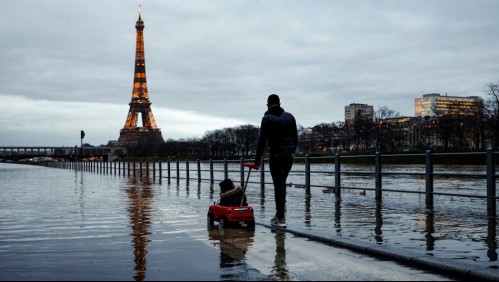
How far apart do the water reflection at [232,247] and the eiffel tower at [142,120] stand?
14285 cm

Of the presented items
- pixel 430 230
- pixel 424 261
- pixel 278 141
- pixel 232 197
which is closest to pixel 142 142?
pixel 232 197

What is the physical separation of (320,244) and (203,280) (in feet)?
8.00

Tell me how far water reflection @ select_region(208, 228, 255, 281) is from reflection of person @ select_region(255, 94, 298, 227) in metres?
0.84

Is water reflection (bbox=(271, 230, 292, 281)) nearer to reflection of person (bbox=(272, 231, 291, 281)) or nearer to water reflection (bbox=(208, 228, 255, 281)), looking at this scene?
reflection of person (bbox=(272, 231, 291, 281))

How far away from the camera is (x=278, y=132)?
9461 mm

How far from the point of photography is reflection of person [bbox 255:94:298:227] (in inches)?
370

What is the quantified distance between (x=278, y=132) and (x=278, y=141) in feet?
0.47

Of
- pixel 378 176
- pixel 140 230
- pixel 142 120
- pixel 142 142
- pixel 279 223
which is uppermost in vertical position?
pixel 142 120

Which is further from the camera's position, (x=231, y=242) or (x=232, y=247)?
(x=231, y=242)

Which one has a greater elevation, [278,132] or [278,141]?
[278,132]

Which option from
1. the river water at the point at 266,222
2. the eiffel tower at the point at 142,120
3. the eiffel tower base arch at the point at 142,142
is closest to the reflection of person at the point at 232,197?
the river water at the point at 266,222

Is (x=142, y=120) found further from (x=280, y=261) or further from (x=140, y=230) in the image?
(x=280, y=261)

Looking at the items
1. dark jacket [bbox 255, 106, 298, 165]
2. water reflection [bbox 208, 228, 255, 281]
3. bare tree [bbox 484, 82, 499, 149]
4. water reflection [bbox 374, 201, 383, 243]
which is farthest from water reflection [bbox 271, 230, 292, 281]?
bare tree [bbox 484, 82, 499, 149]

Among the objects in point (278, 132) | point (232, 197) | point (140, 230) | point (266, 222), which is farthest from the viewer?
point (266, 222)
